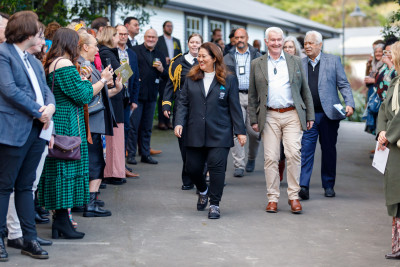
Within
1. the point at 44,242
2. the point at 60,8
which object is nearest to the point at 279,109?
the point at 44,242

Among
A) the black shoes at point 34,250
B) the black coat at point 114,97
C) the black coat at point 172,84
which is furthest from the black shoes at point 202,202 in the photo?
the black shoes at point 34,250

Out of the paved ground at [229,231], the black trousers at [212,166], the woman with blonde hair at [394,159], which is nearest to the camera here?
the paved ground at [229,231]

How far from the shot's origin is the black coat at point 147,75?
11695 millimetres

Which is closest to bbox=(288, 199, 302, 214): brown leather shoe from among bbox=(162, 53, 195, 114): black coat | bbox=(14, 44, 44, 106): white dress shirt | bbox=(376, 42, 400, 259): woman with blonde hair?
bbox=(376, 42, 400, 259): woman with blonde hair

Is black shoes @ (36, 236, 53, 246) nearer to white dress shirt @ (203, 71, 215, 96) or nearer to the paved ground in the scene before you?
the paved ground

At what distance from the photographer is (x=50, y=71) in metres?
6.62

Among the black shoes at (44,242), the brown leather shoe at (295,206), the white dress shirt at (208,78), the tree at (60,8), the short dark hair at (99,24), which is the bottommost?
the brown leather shoe at (295,206)

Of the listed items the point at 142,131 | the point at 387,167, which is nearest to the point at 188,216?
the point at 387,167

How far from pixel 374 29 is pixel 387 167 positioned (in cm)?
5734

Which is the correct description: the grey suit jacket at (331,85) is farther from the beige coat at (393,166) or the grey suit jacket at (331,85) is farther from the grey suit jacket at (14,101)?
the grey suit jacket at (14,101)

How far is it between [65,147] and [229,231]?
6.25 ft

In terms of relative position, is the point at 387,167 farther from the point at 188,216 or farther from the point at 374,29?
the point at 374,29

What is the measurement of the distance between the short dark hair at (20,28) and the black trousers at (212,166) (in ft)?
8.99

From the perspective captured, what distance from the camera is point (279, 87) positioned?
8.34 m
